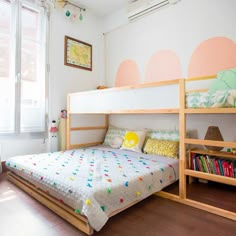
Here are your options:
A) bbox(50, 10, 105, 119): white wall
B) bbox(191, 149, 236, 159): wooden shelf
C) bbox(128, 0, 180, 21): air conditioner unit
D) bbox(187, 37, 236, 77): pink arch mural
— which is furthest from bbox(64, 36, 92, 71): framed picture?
bbox(191, 149, 236, 159): wooden shelf

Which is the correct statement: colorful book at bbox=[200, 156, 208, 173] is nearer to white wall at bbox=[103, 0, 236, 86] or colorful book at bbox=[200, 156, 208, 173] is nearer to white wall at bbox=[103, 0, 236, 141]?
white wall at bbox=[103, 0, 236, 141]

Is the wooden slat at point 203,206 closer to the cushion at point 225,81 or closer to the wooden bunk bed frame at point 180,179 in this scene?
the wooden bunk bed frame at point 180,179

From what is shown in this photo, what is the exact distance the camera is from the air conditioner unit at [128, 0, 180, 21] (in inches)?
107

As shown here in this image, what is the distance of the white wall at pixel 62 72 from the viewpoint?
2654mm

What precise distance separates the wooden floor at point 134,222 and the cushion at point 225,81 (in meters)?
1.07

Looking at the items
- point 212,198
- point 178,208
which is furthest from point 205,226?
point 212,198

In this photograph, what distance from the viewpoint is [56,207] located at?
1510mm

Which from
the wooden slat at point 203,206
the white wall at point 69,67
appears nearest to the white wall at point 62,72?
the white wall at point 69,67

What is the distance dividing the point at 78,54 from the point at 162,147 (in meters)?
2.12

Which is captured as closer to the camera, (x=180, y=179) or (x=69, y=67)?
(x=180, y=179)

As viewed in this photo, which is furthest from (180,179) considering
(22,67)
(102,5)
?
(102,5)

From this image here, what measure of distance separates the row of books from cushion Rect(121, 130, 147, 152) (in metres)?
0.77

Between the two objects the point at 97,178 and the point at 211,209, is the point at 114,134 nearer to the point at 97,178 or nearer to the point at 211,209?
the point at 97,178

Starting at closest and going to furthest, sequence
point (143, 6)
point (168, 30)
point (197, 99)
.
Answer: point (197, 99) → point (168, 30) → point (143, 6)
